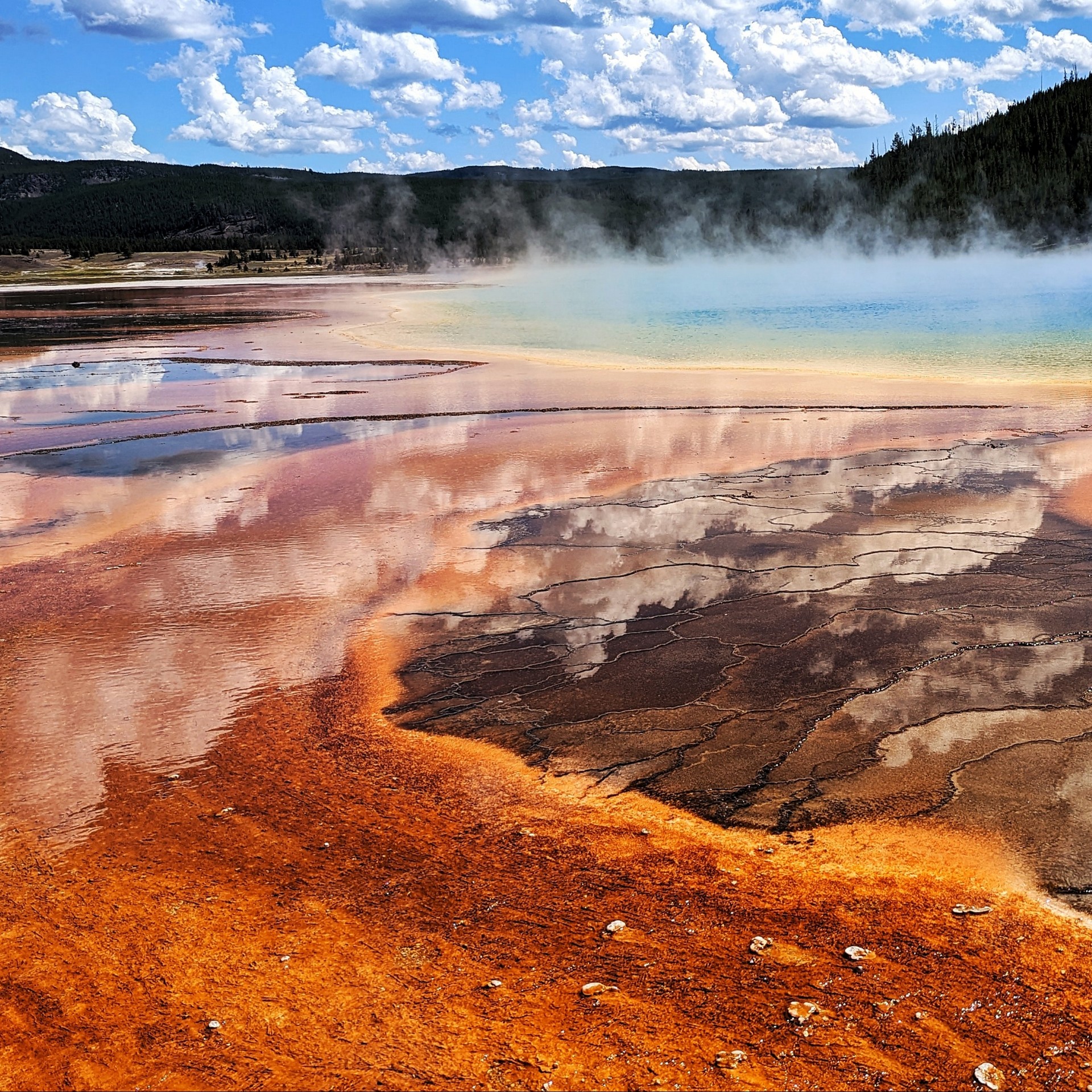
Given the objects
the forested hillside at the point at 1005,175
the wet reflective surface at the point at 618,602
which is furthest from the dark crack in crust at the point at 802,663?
the forested hillside at the point at 1005,175

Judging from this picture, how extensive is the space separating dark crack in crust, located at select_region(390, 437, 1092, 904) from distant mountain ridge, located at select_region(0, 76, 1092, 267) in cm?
6726

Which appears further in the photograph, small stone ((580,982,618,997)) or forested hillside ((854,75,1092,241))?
forested hillside ((854,75,1092,241))

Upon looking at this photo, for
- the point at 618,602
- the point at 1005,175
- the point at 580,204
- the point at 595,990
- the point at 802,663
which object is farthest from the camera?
the point at 580,204

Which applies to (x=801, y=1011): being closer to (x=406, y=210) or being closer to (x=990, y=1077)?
(x=990, y=1077)

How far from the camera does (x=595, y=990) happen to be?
2.62 meters

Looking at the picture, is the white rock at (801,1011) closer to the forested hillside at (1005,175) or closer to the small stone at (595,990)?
the small stone at (595,990)

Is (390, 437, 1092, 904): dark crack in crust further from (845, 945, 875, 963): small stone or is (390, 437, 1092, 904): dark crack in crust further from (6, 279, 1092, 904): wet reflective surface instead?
(845, 945, 875, 963): small stone

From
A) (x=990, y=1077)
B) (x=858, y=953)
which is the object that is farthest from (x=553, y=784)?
(x=990, y=1077)

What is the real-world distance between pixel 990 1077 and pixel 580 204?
404ft

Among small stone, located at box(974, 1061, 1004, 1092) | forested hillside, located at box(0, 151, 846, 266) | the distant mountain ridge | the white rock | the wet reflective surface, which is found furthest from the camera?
forested hillside, located at box(0, 151, 846, 266)

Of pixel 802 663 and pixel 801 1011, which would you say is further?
pixel 802 663

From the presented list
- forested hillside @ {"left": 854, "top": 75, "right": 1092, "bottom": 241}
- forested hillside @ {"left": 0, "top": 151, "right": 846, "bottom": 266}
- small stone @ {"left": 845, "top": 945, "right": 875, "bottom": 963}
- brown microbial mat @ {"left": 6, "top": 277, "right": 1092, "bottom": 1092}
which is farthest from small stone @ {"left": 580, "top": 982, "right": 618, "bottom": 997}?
forested hillside @ {"left": 0, "top": 151, "right": 846, "bottom": 266}

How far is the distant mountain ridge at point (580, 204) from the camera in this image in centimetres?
7231

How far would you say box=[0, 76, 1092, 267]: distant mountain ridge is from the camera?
72312 millimetres
